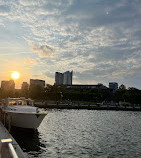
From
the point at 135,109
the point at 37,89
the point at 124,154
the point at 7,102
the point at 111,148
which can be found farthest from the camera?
the point at 37,89

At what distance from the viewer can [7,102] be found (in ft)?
89.7

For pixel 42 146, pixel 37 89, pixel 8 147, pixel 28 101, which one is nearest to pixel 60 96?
pixel 37 89

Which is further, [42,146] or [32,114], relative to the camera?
[32,114]

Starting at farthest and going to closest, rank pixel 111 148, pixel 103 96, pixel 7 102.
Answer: pixel 103 96 < pixel 7 102 < pixel 111 148

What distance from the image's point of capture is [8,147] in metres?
5.76

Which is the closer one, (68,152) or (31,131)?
(68,152)

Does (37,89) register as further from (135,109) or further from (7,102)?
(7,102)

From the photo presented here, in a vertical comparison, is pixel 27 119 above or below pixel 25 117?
below

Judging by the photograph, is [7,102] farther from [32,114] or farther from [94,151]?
[94,151]

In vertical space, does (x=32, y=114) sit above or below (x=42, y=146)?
above

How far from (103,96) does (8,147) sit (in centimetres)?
16352

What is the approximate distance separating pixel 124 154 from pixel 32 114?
10.7 meters

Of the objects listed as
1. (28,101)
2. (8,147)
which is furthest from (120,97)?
(8,147)

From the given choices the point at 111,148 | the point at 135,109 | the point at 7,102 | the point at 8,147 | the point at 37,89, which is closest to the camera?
the point at 8,147
